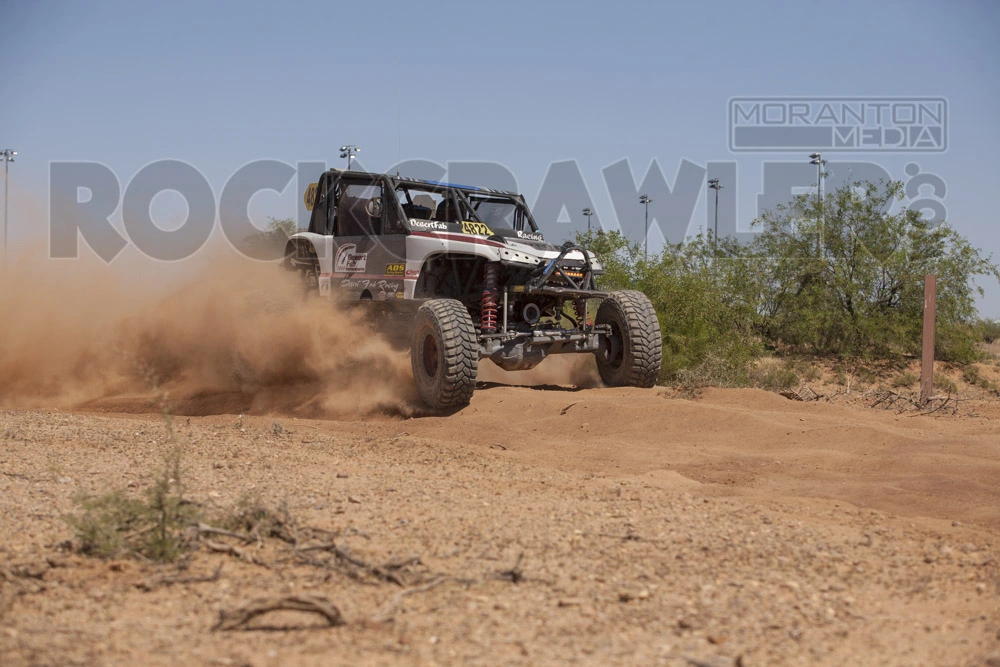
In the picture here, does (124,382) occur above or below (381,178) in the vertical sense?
below

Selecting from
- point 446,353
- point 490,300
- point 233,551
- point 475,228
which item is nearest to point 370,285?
point 475,228

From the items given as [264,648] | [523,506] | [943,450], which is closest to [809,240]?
[943,450]

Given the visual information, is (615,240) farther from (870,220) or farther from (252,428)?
(252,428)

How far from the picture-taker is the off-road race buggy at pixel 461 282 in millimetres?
9516

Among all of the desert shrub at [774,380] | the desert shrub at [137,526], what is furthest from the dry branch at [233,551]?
the desert shrub at [774,380]

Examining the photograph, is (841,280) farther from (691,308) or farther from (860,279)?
(691,308)

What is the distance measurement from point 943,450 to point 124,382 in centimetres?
998

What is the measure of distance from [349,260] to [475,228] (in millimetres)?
1818

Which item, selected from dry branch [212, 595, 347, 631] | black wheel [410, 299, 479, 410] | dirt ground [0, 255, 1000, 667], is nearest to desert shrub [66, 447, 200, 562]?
dirt ground [0, 255, 1000, 667]

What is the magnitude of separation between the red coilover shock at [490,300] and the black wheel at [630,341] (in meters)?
1.57

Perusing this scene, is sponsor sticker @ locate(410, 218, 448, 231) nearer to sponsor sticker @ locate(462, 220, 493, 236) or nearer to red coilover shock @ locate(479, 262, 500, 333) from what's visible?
sponsor sticker @ locate(462, 220, 493, 236)

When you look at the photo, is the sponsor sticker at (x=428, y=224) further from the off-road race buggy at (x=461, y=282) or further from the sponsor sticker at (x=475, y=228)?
the sponsor sticker at (x=475, y=228)

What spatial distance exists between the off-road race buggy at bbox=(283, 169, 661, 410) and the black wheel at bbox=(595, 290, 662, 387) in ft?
0.05

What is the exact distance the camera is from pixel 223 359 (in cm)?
1145
